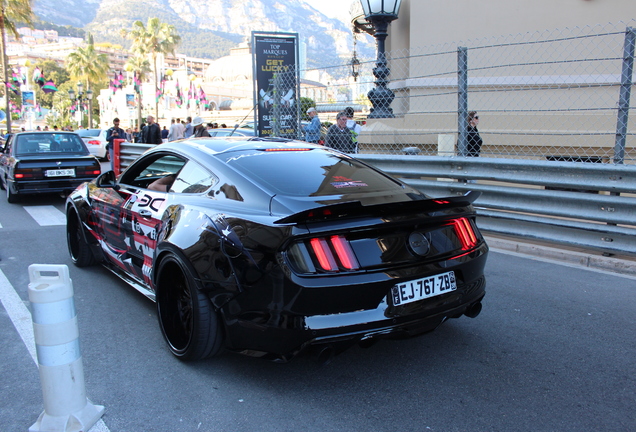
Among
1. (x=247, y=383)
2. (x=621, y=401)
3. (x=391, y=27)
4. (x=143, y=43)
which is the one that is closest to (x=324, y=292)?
(x=247, y=383)

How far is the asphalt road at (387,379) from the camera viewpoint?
2.67 metres

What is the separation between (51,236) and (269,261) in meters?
5.75

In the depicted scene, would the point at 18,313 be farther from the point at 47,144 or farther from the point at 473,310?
the point at 47,144

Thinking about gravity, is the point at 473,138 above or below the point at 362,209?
above

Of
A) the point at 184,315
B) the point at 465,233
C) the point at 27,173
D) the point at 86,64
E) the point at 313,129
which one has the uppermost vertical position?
the point at 86,64

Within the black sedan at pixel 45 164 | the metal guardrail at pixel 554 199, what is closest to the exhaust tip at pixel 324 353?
the metal guardrail at pixel 554 199

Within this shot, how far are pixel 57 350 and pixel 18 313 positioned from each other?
2.10 m

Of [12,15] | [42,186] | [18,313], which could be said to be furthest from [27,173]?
[12,15]

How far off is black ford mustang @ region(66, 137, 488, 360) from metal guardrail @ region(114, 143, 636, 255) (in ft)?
9.52

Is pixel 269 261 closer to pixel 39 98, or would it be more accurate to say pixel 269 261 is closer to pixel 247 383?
pixel 247 383

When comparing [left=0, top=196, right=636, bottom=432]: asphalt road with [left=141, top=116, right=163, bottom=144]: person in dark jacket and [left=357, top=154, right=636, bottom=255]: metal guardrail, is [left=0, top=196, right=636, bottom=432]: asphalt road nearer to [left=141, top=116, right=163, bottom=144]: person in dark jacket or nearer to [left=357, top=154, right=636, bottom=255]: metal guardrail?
[left=357, top=154, right=636, bottom=255]: metal guardrail

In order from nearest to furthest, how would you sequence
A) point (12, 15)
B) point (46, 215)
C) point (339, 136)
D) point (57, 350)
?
point (57, 350) < point (46, 215) < point (339, 136) < point (12, 15)

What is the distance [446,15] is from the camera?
1062cm

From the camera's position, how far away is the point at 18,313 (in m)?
4.22
